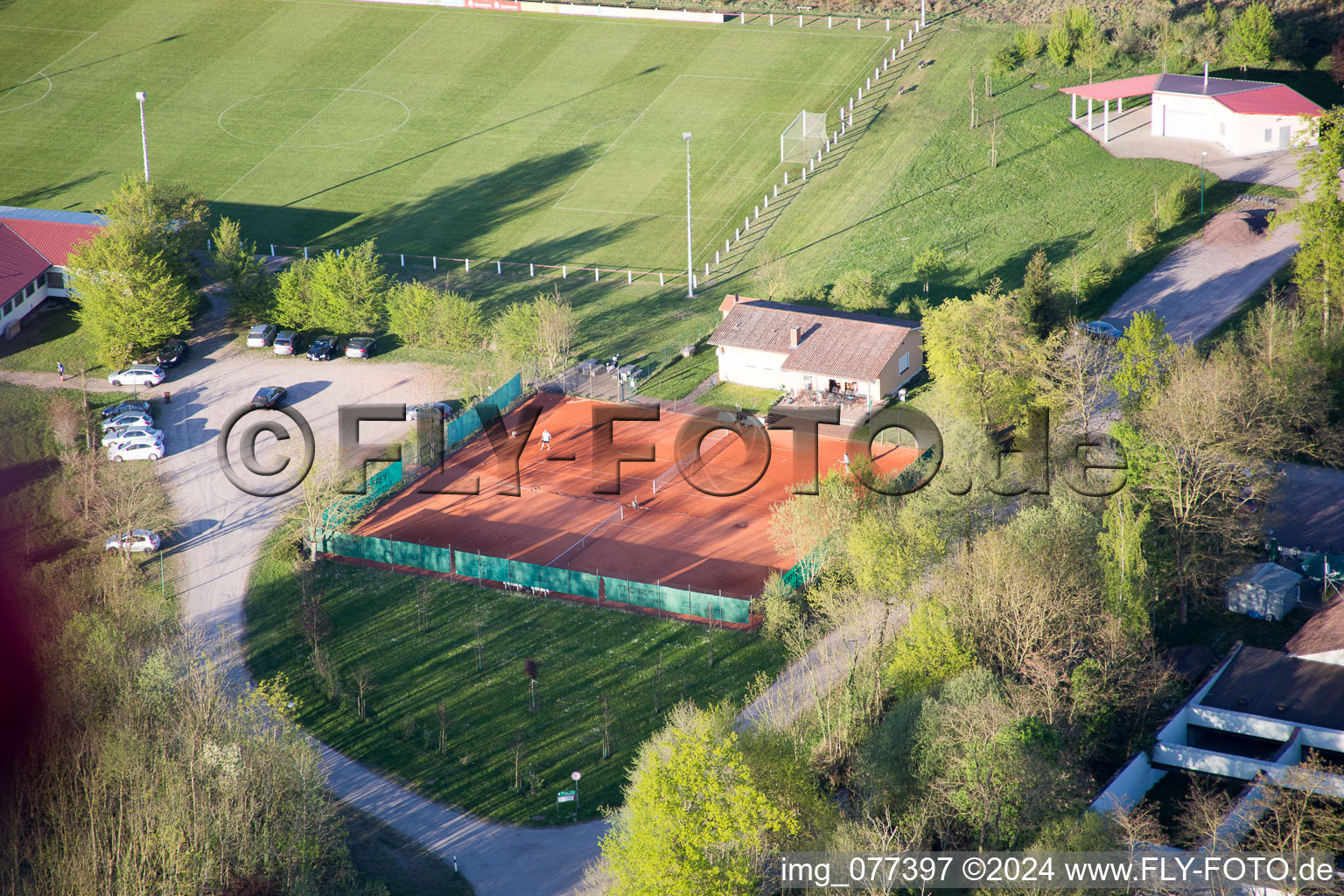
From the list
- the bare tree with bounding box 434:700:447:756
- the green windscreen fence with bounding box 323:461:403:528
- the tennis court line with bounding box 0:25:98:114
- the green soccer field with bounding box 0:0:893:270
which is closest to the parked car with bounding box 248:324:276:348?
the green soccer field with bounding box 0:0:893:270

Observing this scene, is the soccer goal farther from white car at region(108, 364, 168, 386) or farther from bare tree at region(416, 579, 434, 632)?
bare tree at region(416, 579, 434, 632)

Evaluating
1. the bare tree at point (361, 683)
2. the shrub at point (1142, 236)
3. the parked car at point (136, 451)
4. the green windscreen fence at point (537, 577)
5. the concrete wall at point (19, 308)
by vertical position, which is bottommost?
the bare tree at point (361, 683)

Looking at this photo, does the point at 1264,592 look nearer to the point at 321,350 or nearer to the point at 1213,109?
the point at 1213,109

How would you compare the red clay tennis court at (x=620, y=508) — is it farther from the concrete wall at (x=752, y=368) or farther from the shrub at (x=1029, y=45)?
the shrub at (x=1029, y=45)

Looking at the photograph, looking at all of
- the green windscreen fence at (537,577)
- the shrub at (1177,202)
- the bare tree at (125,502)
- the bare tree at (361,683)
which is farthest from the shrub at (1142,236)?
the bare tree at (125,502)

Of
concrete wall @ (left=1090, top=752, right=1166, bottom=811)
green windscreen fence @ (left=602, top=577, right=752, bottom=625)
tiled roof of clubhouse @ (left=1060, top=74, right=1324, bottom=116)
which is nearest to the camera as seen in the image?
concrete wall @ (left=1090, top=752, right=1166, bottom=811)

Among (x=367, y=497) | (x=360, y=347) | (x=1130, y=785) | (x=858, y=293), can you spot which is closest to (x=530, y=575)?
(x=367, y=497)
